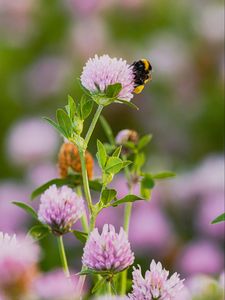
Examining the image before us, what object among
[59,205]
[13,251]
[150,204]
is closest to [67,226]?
[59,205]

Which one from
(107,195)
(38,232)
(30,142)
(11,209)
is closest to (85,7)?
(30,142)

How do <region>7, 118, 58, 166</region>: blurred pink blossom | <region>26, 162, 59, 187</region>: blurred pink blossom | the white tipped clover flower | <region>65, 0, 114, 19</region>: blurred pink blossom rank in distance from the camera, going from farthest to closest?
1. <region>65, 0, 114, 19</region>: blurred pink blossom
2. <region>7, 118, 58, 166</region>: blurred pink blossom
3. <region>26, 162, 59, 187</region>: blurred pink blossom
4. the white tipped clover flower

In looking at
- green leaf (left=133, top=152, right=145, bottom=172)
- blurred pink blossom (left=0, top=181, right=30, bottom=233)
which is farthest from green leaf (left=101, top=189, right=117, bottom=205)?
blurred pink blossom (left=0, top=181, right=30, bottom=233)

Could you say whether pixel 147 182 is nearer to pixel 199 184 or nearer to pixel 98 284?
pixel 98 284

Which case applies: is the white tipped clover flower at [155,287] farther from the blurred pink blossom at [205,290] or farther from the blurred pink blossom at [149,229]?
the blurred pink blossom at [149,229]

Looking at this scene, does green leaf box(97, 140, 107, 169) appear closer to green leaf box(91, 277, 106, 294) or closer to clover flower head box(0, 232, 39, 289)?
green leaf box(91, 277, 106, 294)

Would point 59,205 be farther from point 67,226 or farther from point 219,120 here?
point 219,120

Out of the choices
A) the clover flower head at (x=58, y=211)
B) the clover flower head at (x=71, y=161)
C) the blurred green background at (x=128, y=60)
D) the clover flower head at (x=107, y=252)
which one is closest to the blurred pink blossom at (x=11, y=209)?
the blurred green background at (x=128, y=60)
